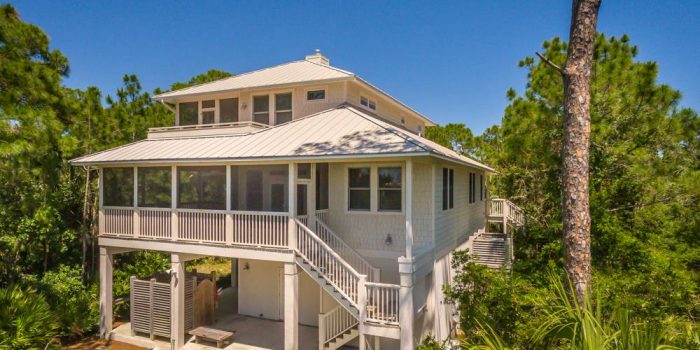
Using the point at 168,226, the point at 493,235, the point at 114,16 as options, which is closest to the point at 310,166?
the point at 168,226

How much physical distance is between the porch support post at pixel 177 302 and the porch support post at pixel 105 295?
2932 millimetres

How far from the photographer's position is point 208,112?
16578 mm

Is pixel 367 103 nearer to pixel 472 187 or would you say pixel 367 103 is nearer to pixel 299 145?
pixel 299 145

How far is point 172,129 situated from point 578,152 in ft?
48.2

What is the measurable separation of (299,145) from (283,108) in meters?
4.54

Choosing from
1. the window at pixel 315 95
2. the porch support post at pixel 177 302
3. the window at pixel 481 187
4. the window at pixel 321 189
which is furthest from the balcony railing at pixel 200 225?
the window at pixel 481 187

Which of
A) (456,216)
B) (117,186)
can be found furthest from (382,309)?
(117,186)

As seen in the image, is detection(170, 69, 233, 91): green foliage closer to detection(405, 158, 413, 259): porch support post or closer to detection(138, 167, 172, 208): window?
detection(138, 167, 172, 208): window

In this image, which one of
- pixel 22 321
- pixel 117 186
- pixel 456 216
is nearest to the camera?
pixel 22 321

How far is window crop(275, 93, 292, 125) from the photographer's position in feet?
50.2

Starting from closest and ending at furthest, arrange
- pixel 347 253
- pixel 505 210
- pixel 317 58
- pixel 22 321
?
1. pixel 22 321
2. pixel 347 253
3. pixel 317 58
4. pixel 505 210

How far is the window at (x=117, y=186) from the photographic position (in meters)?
14.5

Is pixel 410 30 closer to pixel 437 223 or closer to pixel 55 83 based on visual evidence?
pixel 437 223

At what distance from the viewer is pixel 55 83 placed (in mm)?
10141
